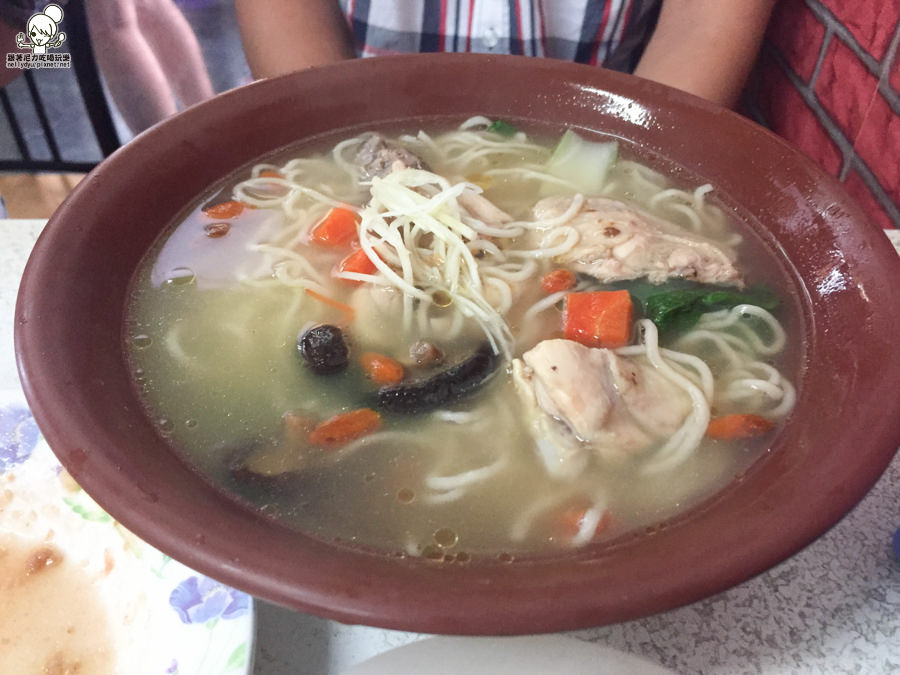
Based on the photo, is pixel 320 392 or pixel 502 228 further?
pixel 502 228

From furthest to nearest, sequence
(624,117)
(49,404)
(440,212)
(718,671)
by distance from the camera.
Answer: (624,117), (440,212), (718,671), (49,404)

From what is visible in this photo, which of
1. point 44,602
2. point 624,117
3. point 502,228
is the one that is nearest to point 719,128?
point 624,117

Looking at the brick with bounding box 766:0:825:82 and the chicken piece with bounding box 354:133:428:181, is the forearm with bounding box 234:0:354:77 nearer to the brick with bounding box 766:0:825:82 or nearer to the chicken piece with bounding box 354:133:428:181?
the chicken piece with bounding box 354:133:428:181

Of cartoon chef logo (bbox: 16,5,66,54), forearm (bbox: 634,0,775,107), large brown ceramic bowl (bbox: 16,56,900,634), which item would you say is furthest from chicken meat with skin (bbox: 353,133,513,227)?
cartoon chef logo (bbox: 16,5,66,54)

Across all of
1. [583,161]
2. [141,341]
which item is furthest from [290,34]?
[141,341]

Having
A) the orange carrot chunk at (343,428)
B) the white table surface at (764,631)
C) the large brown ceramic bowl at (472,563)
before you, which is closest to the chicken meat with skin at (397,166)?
the large brown ceramic bowl at (472,563)

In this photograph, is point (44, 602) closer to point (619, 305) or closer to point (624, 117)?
point (619, 305)

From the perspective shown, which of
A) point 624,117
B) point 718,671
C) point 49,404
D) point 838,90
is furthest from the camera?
point 838,90
